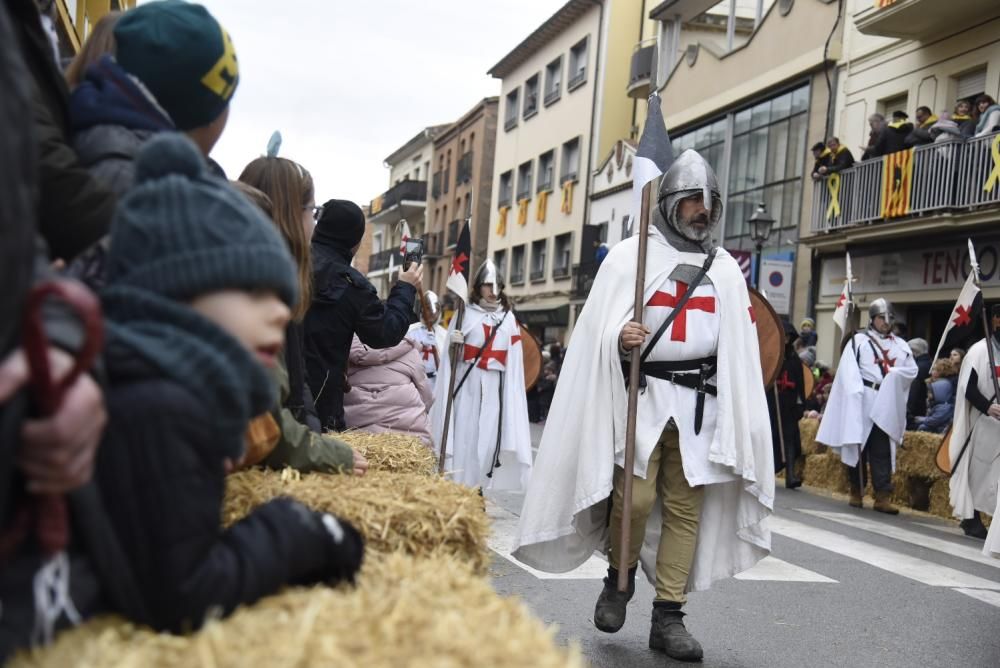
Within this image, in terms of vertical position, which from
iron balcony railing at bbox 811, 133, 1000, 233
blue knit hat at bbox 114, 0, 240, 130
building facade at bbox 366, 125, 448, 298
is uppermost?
building facade at bbox 366, 125, 448, 298

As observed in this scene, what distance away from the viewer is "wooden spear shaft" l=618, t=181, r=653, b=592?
517 centimetres

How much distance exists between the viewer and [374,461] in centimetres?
385

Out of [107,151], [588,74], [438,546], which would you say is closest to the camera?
[107,151]

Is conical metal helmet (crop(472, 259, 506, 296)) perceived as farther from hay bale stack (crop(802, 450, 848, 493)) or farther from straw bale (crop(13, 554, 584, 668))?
straw bale (crop(13, 554, 584, 668))

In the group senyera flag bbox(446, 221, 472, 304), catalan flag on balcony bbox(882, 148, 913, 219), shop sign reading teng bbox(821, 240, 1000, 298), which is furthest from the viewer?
catalan flag on balcony bbox(882, 148, 913, 219)

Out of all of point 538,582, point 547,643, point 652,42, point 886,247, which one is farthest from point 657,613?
point 652,42

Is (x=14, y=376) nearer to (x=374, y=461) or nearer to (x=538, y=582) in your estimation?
(x=374, y=461)

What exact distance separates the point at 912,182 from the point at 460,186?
39.4m

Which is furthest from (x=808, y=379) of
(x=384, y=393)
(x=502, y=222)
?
(x=502, y=222)

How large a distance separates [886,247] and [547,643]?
2142cm

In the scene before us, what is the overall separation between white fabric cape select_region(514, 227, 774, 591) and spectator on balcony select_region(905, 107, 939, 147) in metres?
16.2

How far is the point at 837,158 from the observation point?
2223 centimetres

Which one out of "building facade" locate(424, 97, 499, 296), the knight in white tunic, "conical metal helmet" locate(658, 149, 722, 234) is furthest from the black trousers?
"building facade" locate(424, 97, 499, 296)

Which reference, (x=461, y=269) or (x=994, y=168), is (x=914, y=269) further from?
(x=461, y=269)
